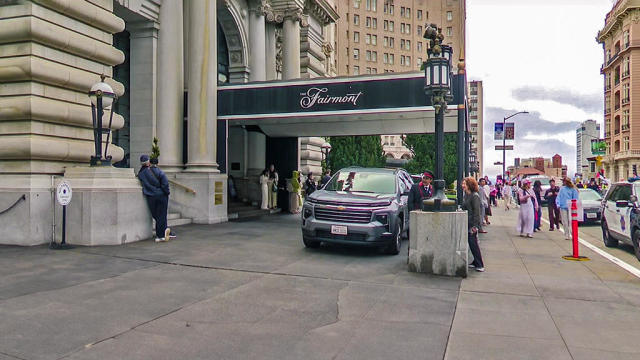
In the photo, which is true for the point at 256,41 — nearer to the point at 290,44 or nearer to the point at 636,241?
the point at 290,44

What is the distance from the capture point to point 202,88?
16.0 metres

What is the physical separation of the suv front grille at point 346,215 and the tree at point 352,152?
134ft

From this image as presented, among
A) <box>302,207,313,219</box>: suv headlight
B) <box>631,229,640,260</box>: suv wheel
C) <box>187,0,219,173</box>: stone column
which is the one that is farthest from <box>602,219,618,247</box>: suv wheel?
<box>187,0,219,173</box>: stone column

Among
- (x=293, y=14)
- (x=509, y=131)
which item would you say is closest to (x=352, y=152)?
(x=509, y=131)

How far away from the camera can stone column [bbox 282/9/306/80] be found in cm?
2380

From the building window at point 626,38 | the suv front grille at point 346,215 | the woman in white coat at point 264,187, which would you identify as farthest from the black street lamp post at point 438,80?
the building window at point 626,38

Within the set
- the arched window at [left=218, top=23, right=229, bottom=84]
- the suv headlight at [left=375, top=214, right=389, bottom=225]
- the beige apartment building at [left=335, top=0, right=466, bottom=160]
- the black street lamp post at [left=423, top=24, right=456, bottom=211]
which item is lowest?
the suv headlight at [left=375, top=214, right=389, bottom=225]

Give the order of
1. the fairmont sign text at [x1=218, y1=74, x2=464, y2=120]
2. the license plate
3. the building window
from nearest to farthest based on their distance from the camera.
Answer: the license plate < the fairmont sign text at [x1=218, y1=74, x2=464, y2=120] < the building window

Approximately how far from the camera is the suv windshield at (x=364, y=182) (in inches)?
429

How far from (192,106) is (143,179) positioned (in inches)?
227

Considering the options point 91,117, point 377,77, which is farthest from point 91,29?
point 377,77

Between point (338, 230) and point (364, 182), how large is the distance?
1.99 metres

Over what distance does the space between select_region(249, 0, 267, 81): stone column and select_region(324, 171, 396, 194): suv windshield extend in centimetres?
1187

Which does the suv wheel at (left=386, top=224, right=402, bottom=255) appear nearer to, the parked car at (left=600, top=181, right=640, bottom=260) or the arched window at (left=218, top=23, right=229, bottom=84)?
the parked car at (left=600, top=181, right=640, bottom=260)
